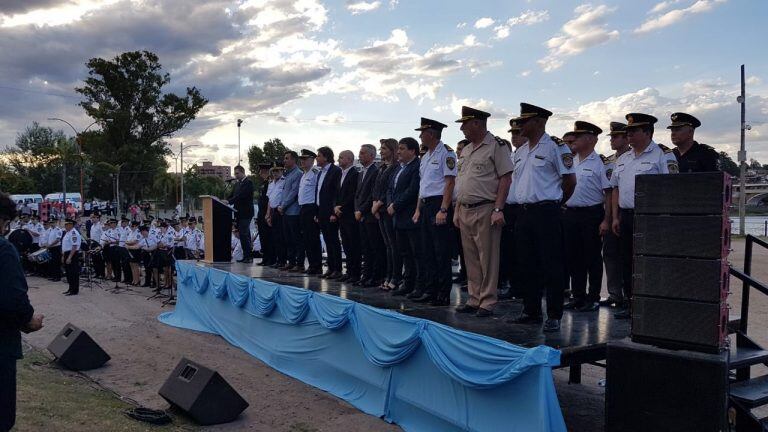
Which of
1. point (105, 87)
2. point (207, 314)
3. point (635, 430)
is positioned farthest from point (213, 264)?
point (105, 87)

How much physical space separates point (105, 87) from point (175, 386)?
40.1 meters

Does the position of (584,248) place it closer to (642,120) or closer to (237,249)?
(642,120)

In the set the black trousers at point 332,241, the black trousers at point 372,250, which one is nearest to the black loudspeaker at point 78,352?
the black trousers at point 332,241

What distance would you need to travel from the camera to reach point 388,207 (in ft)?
23.2

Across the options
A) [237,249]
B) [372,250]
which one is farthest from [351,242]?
[237,249]

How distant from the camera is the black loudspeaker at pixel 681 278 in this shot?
12.0 feet

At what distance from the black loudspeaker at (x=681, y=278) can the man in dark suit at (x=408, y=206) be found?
313cm

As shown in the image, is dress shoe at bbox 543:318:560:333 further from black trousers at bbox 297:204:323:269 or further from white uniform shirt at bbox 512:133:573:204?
black trousers at bbox 297:204:323:269

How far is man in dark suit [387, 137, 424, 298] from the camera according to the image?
22.6 feet

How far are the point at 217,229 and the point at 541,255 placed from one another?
7.54 m

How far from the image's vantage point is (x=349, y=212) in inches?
332

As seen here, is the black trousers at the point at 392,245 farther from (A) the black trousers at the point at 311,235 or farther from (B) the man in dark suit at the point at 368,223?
(A) the black trousers at the point at 311,235

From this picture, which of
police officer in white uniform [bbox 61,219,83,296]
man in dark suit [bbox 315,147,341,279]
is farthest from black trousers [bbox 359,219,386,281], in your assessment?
police officer in white uniform [bbox 61,219,83,296]

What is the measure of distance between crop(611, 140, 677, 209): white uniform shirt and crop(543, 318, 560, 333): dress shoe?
4.48 feet
